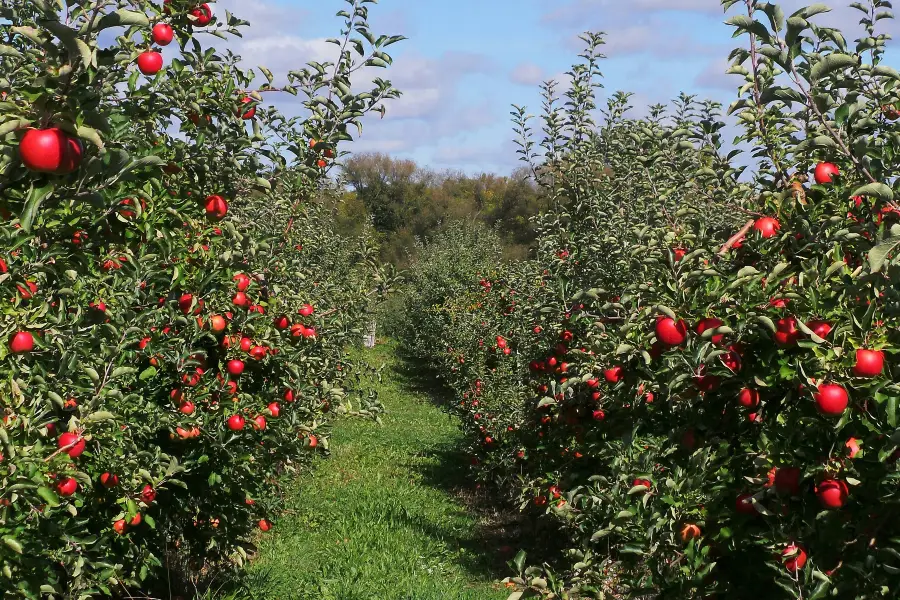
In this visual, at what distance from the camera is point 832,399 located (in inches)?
85.0

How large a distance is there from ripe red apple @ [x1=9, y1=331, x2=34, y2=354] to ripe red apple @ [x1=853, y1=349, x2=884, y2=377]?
96.6 inches

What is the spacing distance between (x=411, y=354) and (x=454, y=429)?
1100 cm

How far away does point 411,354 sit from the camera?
27.5 metres

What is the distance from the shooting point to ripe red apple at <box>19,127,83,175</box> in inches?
66.2

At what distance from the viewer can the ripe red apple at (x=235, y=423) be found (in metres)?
4.25

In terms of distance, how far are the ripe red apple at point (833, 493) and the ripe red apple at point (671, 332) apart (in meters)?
0.61

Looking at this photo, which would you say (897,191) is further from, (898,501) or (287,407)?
(287,407)

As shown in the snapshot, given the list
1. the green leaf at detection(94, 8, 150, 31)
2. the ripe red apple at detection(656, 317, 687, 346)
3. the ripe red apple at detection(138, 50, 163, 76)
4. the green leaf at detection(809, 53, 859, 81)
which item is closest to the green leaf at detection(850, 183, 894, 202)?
the green leaf at detection(809, 53, 859, 81)

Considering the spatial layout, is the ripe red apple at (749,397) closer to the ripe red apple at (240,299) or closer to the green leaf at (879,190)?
the green leaf at (879,190)

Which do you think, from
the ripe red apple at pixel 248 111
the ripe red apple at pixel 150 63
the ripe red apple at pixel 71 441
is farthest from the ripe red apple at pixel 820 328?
the ripe red apple at pixel 248 111

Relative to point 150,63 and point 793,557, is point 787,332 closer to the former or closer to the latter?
point 793,557

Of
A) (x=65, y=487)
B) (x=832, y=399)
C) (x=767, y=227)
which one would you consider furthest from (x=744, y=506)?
(x=65, y=487)

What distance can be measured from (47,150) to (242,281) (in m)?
2.69

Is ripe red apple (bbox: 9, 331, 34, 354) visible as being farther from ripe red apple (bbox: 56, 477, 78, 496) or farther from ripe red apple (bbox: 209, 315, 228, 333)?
ripe red apple (bbox: 209, 315, 228, 333)
